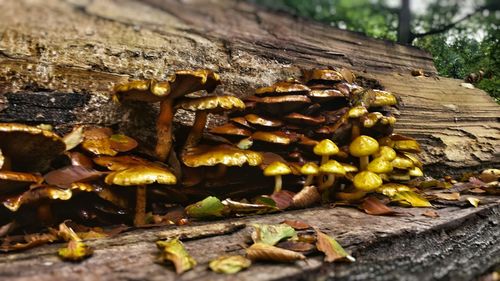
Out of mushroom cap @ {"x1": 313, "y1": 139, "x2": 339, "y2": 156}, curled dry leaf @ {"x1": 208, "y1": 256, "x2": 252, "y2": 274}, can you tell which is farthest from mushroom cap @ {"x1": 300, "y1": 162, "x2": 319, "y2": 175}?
curled dry leaf @ {"x1": 208, "y1": 256, "x2": 252, "y2": 274}

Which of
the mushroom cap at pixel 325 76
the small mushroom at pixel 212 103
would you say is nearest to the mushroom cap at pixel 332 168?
the small mushroom at pixel 212 103

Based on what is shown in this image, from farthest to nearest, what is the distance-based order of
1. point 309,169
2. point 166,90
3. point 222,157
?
point 309,169 < point 222,157 < point 166,90

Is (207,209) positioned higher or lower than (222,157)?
lower

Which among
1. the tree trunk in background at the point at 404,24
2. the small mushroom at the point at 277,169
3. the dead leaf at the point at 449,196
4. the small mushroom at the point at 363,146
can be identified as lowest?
the dead leaf at the point at 449,196

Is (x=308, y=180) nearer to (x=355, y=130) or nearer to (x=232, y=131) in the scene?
(x=355, y=130)

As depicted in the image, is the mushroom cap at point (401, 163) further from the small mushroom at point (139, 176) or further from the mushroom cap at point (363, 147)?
the small mushroom at point (139, 176)

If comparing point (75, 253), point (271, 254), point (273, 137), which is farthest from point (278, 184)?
point (75, 253)
